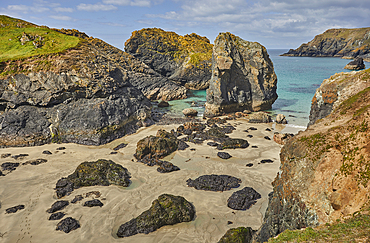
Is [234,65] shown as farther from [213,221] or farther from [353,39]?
[353,39]

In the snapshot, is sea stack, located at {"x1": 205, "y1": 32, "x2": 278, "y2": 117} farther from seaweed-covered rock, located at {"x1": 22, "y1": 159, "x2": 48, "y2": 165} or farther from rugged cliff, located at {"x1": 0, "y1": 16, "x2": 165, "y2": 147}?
seaweed-covered rock, located at {"x1": 22, "y1": 159, "x2": 48, "y2": 165}

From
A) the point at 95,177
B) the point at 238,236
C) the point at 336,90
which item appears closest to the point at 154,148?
the point at 95,177

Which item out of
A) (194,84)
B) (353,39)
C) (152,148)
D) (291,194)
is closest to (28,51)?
(152,148)

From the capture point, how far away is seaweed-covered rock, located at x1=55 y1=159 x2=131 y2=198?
1365 centimetres

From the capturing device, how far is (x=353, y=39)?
465 ft

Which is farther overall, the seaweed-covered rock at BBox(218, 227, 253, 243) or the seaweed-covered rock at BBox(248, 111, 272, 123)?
the seaweed-covered rock at BBox(248, 111, 272, 123)

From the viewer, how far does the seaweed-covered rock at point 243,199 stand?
11617 mm

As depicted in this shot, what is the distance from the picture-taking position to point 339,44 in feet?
504

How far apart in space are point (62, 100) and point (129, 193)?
1467cm

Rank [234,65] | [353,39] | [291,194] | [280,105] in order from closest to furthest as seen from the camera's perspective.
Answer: [291,194] → [234,65] → [280,105] → [353,39]

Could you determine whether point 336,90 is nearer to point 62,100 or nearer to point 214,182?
point 214,182

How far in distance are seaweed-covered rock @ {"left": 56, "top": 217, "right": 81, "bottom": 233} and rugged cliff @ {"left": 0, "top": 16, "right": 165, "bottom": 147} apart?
10857mm

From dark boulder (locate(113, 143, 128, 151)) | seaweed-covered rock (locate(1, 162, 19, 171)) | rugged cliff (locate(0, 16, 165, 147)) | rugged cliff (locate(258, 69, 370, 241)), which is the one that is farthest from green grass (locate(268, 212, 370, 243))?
rugged cliff (locate(0, 16, 165, 147))

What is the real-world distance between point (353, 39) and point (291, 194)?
17573 cm
